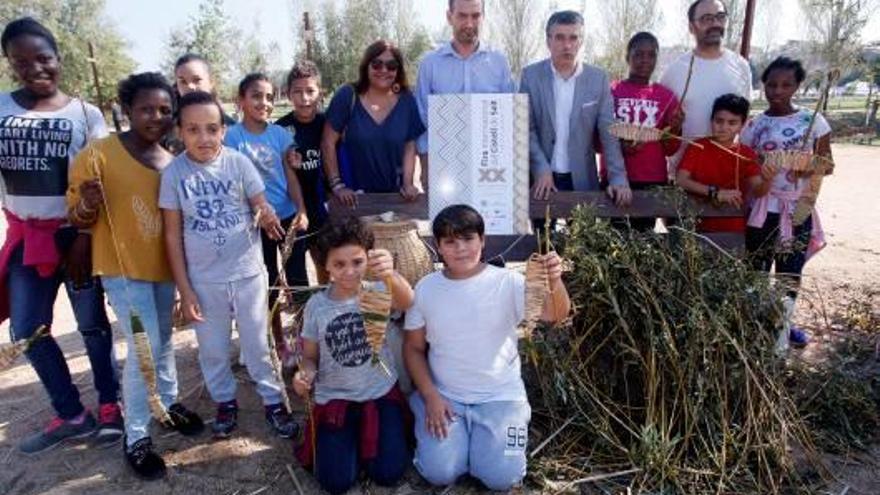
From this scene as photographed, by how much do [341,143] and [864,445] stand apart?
3.25 m

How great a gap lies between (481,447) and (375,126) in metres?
1.94

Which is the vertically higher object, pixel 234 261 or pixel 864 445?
pixel 234 261

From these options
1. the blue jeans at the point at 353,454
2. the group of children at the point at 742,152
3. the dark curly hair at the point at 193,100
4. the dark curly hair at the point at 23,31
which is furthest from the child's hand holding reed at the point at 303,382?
the group of children at the point at 742,152

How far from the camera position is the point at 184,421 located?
334cm

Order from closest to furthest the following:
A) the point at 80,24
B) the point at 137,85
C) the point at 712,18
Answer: the point at 137,85, the point at 712,18, the point at 80,24

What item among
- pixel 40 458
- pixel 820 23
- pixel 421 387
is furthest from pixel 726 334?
pixel 820 23

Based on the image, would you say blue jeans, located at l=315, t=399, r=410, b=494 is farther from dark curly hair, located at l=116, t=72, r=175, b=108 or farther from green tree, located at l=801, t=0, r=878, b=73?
green tree, located at l=801, t=0, r=878, b=73

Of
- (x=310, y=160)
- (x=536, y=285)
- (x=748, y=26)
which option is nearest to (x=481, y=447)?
(x=536, y=285)

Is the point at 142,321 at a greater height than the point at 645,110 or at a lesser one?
lesser

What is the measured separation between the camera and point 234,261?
303cm

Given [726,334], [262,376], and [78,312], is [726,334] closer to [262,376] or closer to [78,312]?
[262,376]

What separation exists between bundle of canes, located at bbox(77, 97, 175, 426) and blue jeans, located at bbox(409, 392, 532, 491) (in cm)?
112

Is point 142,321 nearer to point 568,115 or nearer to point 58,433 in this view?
point 58,433

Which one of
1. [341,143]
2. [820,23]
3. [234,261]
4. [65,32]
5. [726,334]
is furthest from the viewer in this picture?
[65,32]
